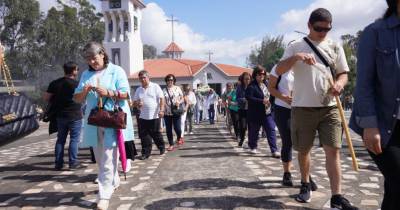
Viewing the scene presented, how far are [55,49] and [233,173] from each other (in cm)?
4585

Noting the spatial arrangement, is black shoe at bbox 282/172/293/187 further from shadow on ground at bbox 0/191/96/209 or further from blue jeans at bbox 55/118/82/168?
blue jeans at bbox 55/118/82/168

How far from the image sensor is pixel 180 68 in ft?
173

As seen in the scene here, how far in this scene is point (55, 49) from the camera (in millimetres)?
48281

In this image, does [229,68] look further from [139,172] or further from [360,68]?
[360,68]

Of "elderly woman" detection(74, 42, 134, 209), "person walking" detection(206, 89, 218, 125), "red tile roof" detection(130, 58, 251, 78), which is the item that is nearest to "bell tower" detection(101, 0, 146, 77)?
"red tile roof" detection(130, 58, 251, 78)

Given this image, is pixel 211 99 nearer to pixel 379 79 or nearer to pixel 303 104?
pixel 303 104

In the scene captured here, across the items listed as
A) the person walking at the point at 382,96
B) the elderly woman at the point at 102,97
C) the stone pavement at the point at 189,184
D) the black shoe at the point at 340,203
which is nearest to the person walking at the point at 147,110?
the stone pavement at the point at 189,184

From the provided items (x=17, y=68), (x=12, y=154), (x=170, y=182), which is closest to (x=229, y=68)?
(x=17, y=68)

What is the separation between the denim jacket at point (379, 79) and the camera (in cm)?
247

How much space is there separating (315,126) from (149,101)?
14.2ft

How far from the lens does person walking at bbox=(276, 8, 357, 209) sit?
13.0 ft

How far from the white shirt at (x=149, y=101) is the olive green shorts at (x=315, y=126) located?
4.09m

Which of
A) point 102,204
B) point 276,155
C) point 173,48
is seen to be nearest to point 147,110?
point 276,155

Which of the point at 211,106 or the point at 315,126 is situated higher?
the point at 315,126
